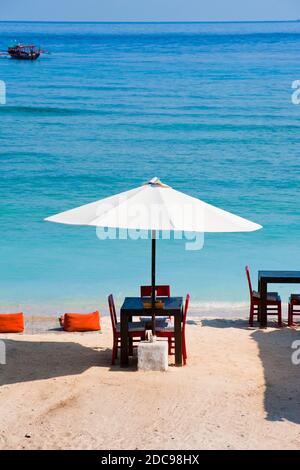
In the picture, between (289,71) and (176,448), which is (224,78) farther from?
(176,448)

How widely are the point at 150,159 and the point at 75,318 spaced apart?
2332 cm

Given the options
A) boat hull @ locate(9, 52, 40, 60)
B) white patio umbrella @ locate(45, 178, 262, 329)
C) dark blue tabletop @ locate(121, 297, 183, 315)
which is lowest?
dark blue tabletop @ locate(121, 297, 183, 315)

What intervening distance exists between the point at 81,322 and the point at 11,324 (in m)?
0.97

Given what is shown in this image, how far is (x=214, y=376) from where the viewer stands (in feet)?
30.2

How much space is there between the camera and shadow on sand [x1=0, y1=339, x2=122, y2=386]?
926cm

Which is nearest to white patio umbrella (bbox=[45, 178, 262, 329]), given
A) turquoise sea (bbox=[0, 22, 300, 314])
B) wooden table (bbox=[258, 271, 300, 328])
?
wooden table (bbox=[258, 271, 300, 328])

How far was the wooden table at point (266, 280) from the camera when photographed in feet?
38.9

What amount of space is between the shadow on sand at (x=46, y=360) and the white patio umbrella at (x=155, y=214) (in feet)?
3.71

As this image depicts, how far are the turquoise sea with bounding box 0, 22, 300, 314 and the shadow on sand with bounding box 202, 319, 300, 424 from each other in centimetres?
256

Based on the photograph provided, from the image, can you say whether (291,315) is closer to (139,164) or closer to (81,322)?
(81,322)

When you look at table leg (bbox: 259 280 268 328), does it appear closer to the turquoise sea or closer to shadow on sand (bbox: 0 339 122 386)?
the turquoise sea

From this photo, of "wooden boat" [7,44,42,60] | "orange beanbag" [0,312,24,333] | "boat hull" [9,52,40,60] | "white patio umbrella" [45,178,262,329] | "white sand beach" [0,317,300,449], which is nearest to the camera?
"white sand beach" [0,317,300,449]

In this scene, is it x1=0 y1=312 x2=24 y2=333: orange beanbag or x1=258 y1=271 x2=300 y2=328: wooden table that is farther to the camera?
x1=258 y1=271 x2=300 y2=328: wooden table
